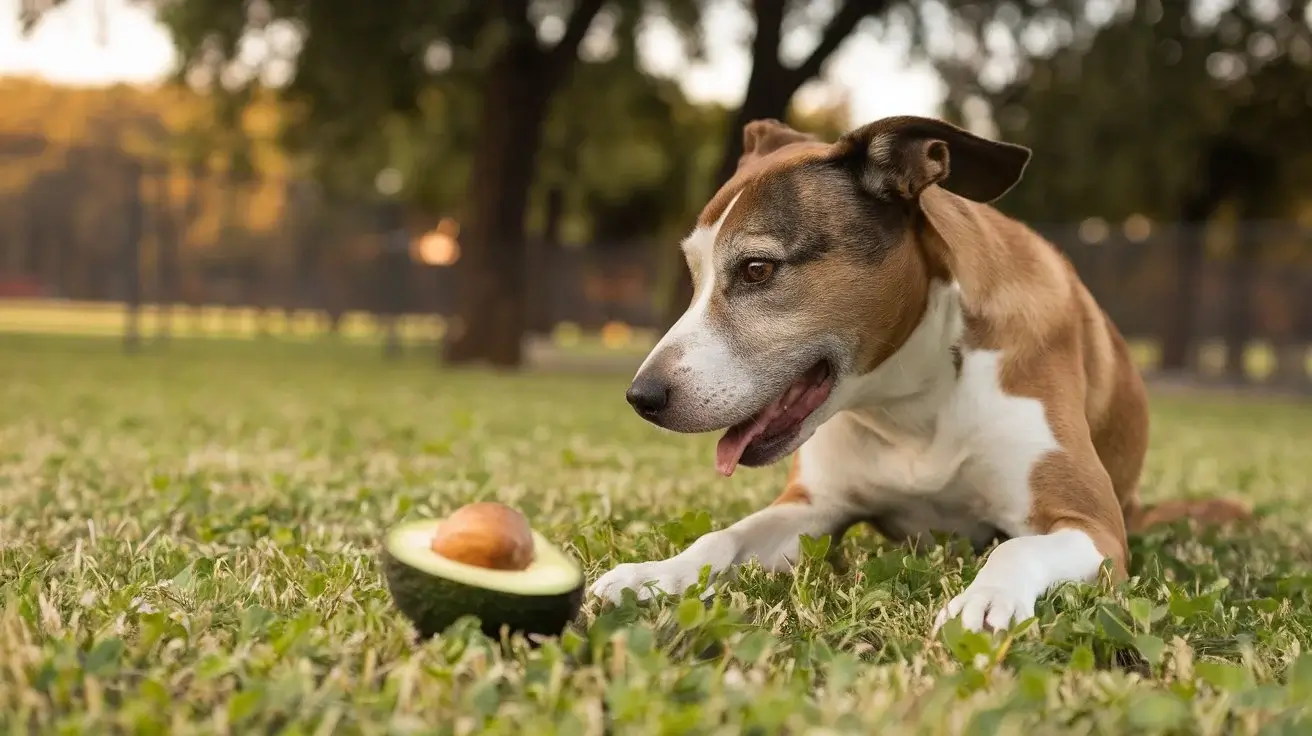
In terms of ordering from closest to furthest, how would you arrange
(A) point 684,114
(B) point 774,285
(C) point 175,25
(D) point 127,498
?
(B) point 774,285 < (D) point 127,498 < (C) point 175,25 < (A) point 684,114

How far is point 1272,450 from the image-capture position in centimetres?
1015

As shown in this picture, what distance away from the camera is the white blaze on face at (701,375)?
3.31 meters

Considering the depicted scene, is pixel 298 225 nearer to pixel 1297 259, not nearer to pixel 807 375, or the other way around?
pixel 1297 259

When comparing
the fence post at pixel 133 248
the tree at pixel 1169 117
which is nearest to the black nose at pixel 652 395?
the tree at pixel 1169 117

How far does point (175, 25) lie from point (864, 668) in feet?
57.5

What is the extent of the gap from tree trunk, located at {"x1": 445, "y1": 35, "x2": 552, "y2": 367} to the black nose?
15284 mm

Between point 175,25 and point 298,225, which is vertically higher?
point 175,25

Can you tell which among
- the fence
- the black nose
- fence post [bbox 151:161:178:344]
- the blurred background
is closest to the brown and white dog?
the black nose

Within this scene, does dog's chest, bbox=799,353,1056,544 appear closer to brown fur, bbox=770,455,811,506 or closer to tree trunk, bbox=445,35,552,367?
brown fur, bbox=770,455,811,506

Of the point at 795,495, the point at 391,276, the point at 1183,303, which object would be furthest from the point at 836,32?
the point at 795,495

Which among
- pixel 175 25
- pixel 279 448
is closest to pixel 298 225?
pixel 175 25

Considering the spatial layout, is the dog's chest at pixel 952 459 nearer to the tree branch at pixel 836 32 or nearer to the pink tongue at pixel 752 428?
the pink tongue at pixel 752 428

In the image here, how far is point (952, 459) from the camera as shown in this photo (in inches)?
147

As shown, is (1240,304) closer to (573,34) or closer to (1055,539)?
(573,34)
